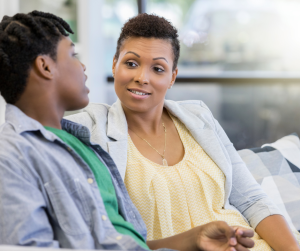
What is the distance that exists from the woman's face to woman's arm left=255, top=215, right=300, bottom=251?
586mm

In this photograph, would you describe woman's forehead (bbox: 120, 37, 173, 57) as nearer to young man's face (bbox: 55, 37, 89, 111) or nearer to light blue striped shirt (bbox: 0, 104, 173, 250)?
young man's face (bbox: 55, 37, 89, 111)

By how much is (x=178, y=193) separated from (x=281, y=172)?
0.67m

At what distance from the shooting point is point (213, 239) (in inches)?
35.6

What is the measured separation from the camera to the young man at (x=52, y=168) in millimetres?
745

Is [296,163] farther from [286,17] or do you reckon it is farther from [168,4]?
[168,4]

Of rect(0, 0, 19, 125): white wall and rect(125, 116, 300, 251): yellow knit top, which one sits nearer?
rect(125, 116, 300, 251): yellow knit top

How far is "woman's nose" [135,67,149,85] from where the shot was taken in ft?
4.06

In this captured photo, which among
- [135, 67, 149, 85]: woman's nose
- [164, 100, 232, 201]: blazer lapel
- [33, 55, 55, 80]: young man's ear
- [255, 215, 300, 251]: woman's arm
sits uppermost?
[33, 55, 55, 80]: young man's ear

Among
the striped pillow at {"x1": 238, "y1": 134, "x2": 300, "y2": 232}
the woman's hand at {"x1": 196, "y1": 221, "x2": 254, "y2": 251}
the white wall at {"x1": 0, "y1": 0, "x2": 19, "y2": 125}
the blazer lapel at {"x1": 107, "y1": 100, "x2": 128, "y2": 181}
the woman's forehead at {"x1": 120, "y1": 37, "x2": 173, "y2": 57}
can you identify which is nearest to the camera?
the woman's hand at {"x1": 196, "y1": 221, "x2": 254, "y2": 251}

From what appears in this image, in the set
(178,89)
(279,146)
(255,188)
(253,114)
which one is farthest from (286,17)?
(255,188)

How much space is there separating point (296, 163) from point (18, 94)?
52.0 inches

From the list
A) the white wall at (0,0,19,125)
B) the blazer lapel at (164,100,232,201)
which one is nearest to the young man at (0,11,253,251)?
the blazer lapel at (164,100,232,201)

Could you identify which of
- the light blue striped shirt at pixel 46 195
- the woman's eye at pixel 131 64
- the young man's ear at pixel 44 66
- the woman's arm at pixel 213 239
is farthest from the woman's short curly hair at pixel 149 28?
the woman's arm at pixel 213 239

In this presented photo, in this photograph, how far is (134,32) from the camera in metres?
1.28
